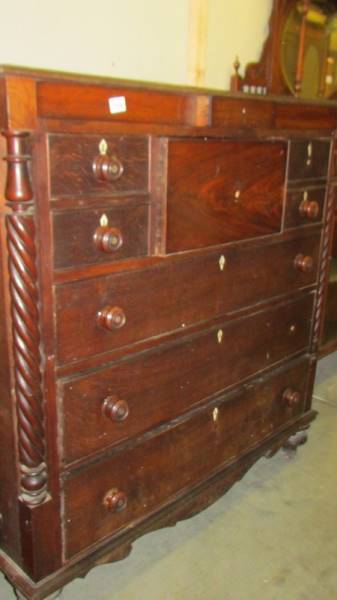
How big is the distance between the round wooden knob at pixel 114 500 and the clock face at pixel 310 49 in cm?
228

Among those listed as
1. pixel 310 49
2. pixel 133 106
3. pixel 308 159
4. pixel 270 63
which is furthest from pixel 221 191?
pixel 310 49

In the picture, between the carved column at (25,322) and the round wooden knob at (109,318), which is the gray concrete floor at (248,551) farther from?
the round wooden knob at (109,318)

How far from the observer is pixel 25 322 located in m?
1.19

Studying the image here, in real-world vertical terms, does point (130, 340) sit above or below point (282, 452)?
above

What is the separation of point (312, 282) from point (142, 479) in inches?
37.6

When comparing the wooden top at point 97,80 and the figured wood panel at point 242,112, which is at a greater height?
the wooden top at point 97,80

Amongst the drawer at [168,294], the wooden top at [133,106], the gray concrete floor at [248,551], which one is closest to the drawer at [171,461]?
the gray concrete floor at [248,551]

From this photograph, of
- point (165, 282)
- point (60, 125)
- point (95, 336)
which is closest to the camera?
point (60, 125)

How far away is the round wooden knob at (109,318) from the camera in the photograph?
1.30m

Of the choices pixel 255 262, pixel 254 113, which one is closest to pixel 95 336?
pixel 255 262

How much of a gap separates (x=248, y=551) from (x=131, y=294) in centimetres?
97

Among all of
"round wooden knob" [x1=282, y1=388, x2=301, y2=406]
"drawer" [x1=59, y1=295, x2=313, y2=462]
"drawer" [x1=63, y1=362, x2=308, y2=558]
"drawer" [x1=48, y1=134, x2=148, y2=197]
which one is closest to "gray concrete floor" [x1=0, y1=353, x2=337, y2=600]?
"drawer" [x1=63, y1=362, x2=308, y2=558]

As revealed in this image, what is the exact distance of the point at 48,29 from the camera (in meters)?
2.00

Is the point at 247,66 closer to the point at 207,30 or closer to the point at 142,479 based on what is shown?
the point at 207,30
